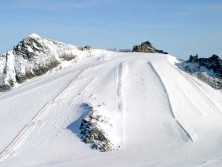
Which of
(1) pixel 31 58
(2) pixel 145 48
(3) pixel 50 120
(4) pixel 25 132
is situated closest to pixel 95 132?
(3) pixel 50 120

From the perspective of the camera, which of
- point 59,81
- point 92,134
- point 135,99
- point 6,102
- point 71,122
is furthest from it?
point 59,81

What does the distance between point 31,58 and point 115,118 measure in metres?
17.0

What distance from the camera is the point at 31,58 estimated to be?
44.8m

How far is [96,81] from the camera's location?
124ft

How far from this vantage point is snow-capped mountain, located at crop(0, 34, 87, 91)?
43.5 m

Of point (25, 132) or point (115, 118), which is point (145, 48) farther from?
point (25, 132)

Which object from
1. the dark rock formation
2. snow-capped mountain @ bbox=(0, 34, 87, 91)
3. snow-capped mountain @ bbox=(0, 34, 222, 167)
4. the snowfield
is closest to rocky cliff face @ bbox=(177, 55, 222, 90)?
the dark rock formation

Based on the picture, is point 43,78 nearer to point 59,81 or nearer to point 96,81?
point 59,81

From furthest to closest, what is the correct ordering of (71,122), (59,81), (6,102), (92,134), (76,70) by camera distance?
(76,70)
(59,81)
(6,102)
(71,122)
(92,134)

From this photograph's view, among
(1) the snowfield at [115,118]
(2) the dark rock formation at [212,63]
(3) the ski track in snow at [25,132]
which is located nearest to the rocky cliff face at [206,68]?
(2) the dark rock formation at [212,63]

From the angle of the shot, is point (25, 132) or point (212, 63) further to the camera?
point (212, 63)

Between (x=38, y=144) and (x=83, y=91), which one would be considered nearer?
(x=38, y=144)

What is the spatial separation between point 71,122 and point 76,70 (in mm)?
12318

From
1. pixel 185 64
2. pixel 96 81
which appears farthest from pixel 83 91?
pixel 185 64
